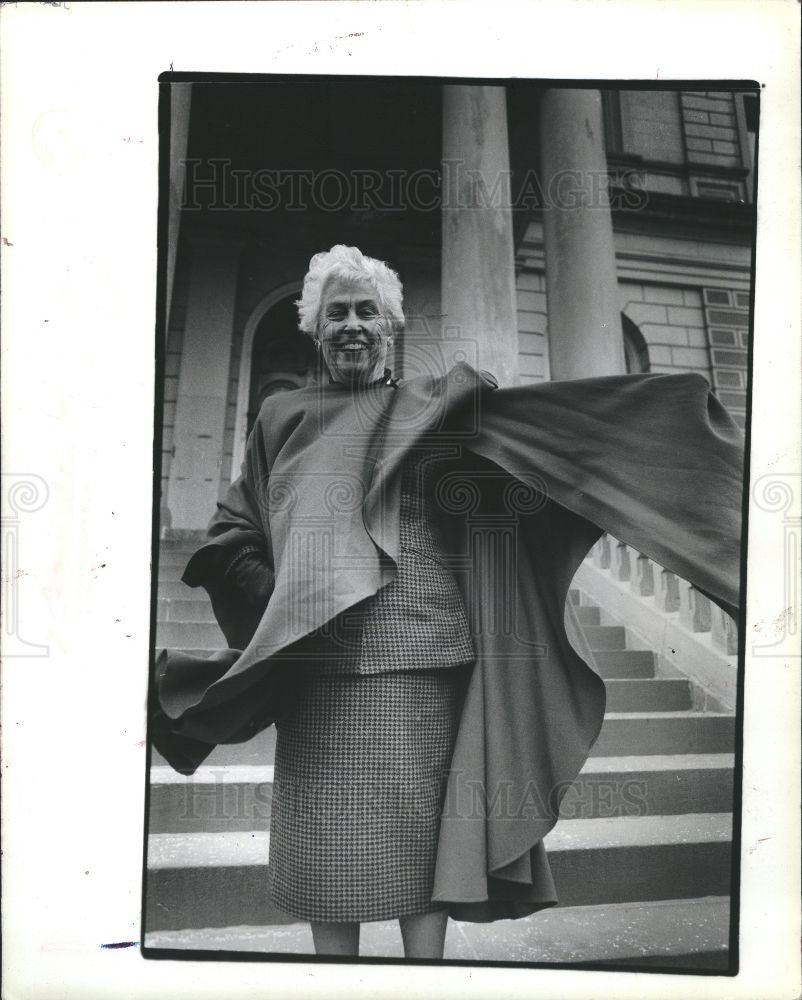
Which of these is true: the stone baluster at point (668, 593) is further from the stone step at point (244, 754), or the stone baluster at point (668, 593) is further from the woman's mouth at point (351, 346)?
the woman's mouth at point (351, 346)

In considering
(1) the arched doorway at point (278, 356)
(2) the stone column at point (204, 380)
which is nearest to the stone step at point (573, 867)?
(2) the stone column at point (204, 380)

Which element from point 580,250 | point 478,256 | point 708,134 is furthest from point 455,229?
point 708,134

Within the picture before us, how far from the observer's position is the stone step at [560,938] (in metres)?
1.89

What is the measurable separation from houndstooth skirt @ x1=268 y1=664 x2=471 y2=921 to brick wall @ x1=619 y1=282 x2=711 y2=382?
6300 mm

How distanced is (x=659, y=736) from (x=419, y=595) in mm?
1926

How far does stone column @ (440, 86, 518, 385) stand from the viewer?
3.75 metres

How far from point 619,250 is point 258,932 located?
21.4 ft

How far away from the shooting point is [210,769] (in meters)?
2.53

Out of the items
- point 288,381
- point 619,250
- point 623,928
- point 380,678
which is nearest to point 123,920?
point 380,678

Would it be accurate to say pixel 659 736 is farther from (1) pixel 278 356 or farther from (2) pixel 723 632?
(1) pixel 278 356

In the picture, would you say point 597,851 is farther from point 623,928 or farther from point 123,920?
point 123,920

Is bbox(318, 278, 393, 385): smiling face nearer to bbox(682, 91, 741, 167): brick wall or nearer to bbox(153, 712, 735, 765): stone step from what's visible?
bbox(153, 712, 735, 765): stone step

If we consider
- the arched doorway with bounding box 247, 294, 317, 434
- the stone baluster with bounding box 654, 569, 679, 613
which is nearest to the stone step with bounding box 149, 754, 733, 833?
the stone baluster with bounding box 654, 569, 679, 613

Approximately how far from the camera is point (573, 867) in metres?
2.40
